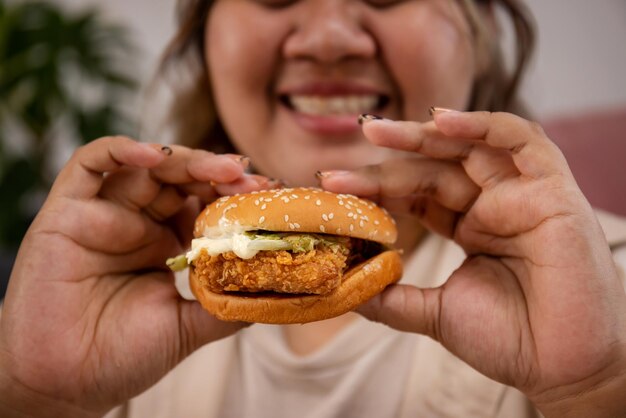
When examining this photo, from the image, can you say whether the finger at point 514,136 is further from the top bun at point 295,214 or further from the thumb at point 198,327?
the thumb at point 198,327

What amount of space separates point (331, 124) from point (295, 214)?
2.77ft

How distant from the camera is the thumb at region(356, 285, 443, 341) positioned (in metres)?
1.40

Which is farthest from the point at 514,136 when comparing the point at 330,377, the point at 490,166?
the point at 330,377

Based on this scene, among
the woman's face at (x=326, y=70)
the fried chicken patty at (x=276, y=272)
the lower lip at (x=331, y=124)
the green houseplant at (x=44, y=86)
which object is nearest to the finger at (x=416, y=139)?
→ the fried chicken patty at (x=276, y=272)

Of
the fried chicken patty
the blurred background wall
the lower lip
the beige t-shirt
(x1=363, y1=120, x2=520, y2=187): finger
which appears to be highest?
(x1=363, y1=120, x2=520, y2=187): finger

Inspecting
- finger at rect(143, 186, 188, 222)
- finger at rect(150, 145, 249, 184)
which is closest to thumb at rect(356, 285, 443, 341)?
finger at rect(150, 145, 249, 184)

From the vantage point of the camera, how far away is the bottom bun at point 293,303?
3.94 ft

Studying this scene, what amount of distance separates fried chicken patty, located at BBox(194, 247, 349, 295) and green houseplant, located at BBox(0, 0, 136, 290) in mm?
3608

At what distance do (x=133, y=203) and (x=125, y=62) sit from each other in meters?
3.63

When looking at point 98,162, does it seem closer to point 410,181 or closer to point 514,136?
point 410,181

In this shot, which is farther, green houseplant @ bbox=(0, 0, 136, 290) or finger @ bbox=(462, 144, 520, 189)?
green houseplant @ bbox=(0, 0, 136, 290)

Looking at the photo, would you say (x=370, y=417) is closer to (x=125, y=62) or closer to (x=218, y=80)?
(x=218, y=80)

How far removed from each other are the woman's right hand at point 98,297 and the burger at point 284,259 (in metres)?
0.19

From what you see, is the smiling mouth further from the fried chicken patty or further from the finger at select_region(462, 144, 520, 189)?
the fried chicken patty
